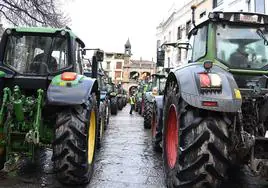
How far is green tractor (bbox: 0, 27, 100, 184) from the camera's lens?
5.06 m

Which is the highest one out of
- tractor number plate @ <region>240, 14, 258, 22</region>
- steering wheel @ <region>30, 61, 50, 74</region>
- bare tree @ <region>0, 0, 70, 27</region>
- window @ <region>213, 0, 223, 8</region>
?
window @ <region>213, 0, 223, 8</region>

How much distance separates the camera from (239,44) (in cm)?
561

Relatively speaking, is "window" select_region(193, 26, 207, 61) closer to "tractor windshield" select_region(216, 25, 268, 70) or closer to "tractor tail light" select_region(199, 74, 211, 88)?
"tractor windshield" select_region(216, 25, 268, 70)

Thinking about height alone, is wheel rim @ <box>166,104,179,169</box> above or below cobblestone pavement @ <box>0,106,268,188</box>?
above

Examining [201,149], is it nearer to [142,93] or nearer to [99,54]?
[99,54]

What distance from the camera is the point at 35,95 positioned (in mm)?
5965

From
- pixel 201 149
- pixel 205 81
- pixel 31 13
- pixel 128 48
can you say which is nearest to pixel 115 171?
pixel 201 149

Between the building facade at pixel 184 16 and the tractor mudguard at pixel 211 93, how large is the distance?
446 inches

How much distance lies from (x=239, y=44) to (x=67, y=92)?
2415 mm

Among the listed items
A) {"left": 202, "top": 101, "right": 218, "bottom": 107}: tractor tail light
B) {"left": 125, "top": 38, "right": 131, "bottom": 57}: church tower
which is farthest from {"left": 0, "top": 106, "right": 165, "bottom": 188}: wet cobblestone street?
{"left": 125, "top": 38, "right": 131, "bottom": 57}: church tower

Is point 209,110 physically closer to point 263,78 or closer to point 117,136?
point 263,78

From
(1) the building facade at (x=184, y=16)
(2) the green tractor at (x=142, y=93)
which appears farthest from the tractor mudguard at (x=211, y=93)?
(2) the green tractor at (x=142, y=93)

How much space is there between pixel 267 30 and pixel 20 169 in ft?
13.6

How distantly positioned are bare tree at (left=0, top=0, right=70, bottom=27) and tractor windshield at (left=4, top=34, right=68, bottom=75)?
1197 centimetres
